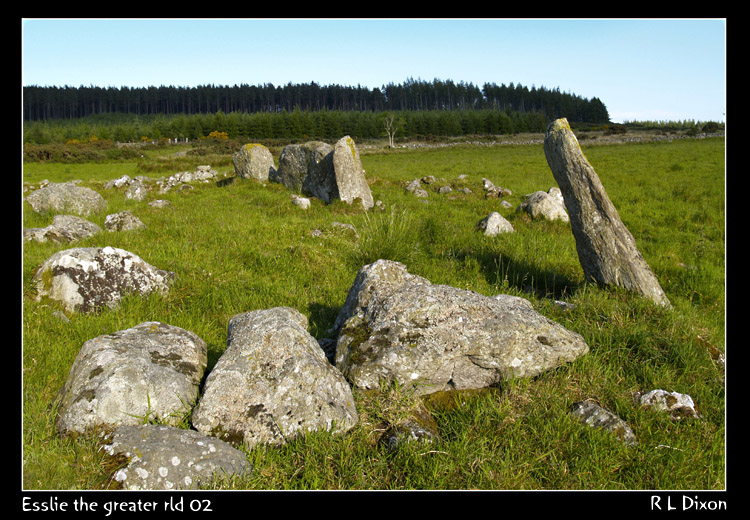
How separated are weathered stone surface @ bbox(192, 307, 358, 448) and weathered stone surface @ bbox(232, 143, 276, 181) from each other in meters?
18.5

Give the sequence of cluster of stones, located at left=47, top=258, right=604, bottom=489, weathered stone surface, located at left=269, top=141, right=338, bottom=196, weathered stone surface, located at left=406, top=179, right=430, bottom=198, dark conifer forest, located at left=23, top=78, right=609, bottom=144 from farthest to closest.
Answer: dark conifer forest, located at left=23, top=78, right=609, bottom=144 < weathered stone surface, located at left=406, top=179, right=430, bottom=198 < weathered stone surface, located at left=269, top=141, right=338, bottom=196 < cluster of stones, located at left=47, top=258, right=604, bottom=489

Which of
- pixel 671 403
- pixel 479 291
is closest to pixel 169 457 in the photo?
pixel 671 403

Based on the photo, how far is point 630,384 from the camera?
4.53 metres

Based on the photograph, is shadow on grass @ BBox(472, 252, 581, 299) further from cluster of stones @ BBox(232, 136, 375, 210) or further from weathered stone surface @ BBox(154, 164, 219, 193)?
weathered stone surface @ BBox(154, 164, 219, 193)

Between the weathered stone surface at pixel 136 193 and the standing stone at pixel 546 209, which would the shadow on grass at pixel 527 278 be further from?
the weathered stone surface at pixel 136 193

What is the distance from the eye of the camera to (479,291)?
745 cm

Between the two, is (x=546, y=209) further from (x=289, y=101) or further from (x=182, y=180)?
(x=289, y=101)

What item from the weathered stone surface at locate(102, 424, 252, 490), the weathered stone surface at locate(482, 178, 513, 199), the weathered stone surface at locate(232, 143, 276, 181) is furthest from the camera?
the weathered stone surface at locate(232, 143, 276, 181)

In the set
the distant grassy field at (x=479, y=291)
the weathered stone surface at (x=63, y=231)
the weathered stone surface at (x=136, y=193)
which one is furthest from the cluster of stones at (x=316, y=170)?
the weathered stone surface at (x=63, y=231)

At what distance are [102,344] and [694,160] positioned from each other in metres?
34.2

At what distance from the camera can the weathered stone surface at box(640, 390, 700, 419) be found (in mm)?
4066

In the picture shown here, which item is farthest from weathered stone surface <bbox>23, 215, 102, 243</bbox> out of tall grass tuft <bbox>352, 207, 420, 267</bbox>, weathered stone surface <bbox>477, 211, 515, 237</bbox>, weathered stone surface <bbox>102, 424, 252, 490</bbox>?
weathered stone surface <bbox>477, 211, 515, 237</bbox>

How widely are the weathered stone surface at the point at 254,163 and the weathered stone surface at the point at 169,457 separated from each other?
19.1 meters
